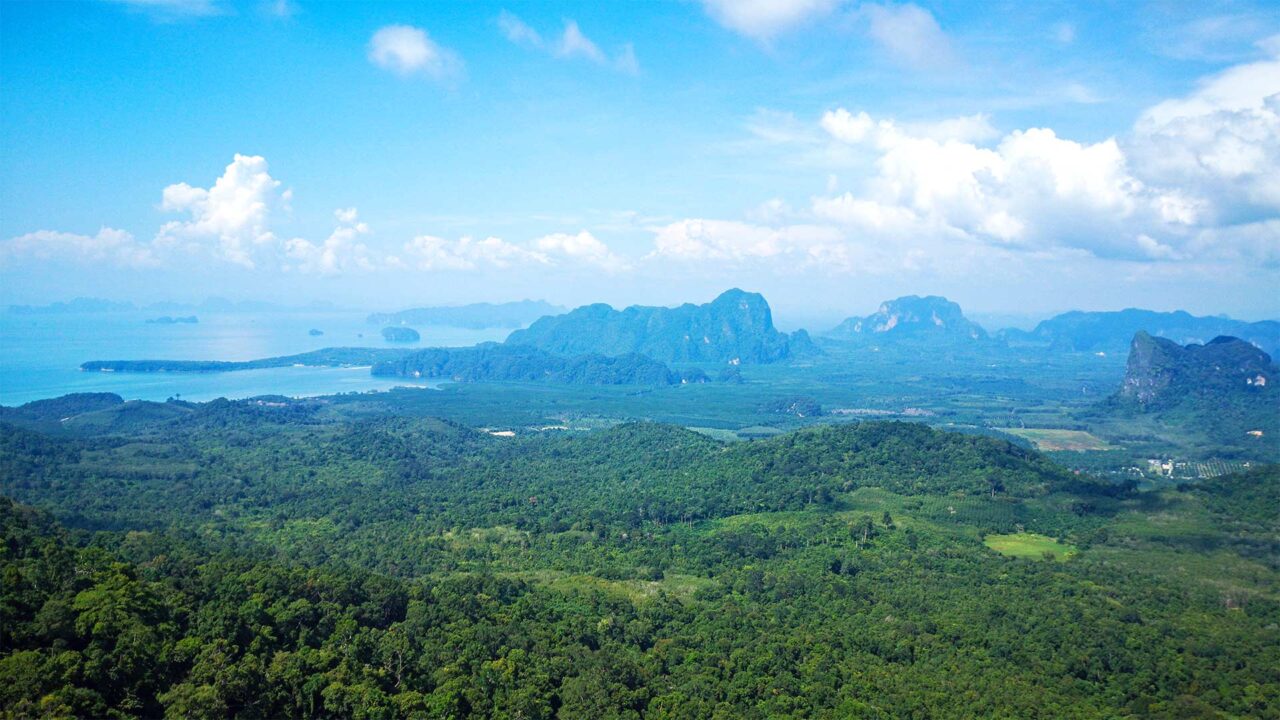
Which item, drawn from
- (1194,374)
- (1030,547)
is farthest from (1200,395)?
(1030,547)

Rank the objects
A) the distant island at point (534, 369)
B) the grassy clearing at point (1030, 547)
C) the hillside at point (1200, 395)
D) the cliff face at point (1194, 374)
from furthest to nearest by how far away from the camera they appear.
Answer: the distant island at point (534, 369), the cliff face at point (1194, 374), the hillside at point (1200, 395), the grassy clearing at point (1030, 547)

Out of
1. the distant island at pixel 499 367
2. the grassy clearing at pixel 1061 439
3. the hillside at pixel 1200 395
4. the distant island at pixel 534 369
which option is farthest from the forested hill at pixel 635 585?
the distant island at pixel 499 367

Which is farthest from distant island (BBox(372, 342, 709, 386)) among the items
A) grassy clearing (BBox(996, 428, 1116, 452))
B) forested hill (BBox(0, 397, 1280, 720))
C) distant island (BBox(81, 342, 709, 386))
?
forested hill (BBox(0, 397, 1280, 720))

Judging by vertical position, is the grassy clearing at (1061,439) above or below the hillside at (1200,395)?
below

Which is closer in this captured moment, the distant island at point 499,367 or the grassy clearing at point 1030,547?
the grassy clearing at point 1030,547

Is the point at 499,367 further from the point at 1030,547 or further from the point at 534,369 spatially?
the point at 1030,547

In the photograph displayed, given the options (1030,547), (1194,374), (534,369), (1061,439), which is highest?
(534,369)

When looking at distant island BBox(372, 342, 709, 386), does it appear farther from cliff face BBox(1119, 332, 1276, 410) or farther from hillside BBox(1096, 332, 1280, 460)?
cliff face BBox(1119, 332, 1276, 410)

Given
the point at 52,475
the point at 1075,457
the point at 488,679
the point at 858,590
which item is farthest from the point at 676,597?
the point at 1075,457

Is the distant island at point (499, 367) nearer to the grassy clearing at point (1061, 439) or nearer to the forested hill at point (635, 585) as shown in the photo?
the grassy clearing at point (1061, 439)
